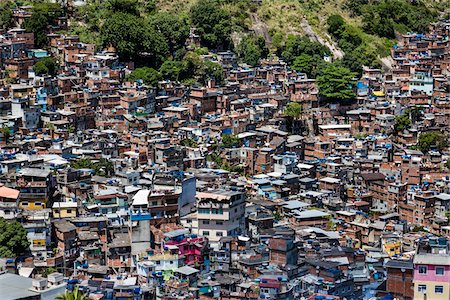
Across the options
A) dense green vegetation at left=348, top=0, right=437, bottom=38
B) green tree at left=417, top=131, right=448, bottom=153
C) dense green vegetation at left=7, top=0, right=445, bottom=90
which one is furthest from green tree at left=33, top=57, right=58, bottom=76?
dense green vegetation at left=348, top=0, right=437, bottom=38

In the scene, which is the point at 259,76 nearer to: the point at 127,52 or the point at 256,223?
the point at 127,52

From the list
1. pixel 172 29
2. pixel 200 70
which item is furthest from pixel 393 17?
pixel 200 70

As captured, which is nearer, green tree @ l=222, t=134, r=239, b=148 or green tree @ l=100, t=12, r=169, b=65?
green tree @ l=222, t=134, r=239, b=148

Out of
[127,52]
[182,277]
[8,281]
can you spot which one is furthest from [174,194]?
[127,52]

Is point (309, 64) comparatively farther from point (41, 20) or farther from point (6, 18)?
point (6, 18)

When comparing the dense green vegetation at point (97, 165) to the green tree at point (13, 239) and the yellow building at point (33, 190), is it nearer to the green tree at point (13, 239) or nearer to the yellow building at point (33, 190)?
the yellow building at point (33, 190)

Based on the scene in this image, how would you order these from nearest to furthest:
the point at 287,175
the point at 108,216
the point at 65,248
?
the point at 65,248, the point at 108,216, the point at 287,175

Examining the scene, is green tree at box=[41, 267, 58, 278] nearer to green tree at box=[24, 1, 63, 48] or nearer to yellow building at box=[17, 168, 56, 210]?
yellow building at box=[17, 168, 56, 210]
